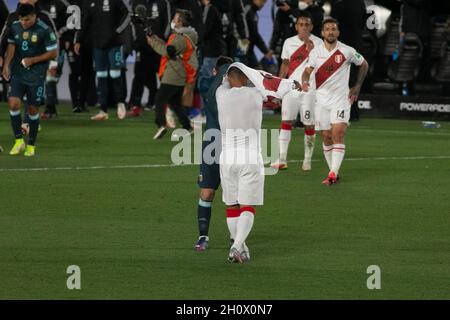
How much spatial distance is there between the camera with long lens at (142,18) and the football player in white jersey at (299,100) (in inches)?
156

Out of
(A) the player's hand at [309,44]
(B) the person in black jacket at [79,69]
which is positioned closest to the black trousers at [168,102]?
(A) the player's hand at [309,44]

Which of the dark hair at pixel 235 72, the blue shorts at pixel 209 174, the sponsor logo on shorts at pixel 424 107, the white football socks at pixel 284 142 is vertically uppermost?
the dark hair at pixel 235 72

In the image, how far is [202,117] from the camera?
2956 centimetres

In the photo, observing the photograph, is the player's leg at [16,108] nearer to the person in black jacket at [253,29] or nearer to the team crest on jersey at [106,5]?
the team crest on jersey at [106,5]

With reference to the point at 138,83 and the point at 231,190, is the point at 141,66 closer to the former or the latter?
the point at 138,83

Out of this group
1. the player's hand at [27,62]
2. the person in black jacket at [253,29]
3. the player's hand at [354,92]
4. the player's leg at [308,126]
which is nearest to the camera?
the player's hand at [354,92]

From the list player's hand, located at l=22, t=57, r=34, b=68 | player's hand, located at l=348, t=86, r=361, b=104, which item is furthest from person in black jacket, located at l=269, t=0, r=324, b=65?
player's hand, located at l=348, t=86, r=361, b=104

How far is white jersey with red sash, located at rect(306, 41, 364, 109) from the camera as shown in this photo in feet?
60.0

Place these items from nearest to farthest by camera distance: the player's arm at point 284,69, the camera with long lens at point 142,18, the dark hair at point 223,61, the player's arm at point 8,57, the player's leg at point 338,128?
the dark hair at point 223,61, the player's leg at point 338,128, the player's arm at point 284,69, the player's arm at point 8,57, the camera with long lens at point 142,18

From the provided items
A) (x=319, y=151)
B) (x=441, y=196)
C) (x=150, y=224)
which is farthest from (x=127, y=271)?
(x=319, y=151)

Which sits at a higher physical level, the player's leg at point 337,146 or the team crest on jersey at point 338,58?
the team crest on jersey at point 338,58

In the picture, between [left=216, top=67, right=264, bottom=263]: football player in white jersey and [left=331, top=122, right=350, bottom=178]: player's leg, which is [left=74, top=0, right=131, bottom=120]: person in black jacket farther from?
[left=216, top=67, right=264, bottom=263]: football player in white jersey

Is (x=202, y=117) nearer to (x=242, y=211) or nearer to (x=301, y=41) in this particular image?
(x=301, y=41)

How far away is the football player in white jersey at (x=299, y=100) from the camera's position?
63.9ft
